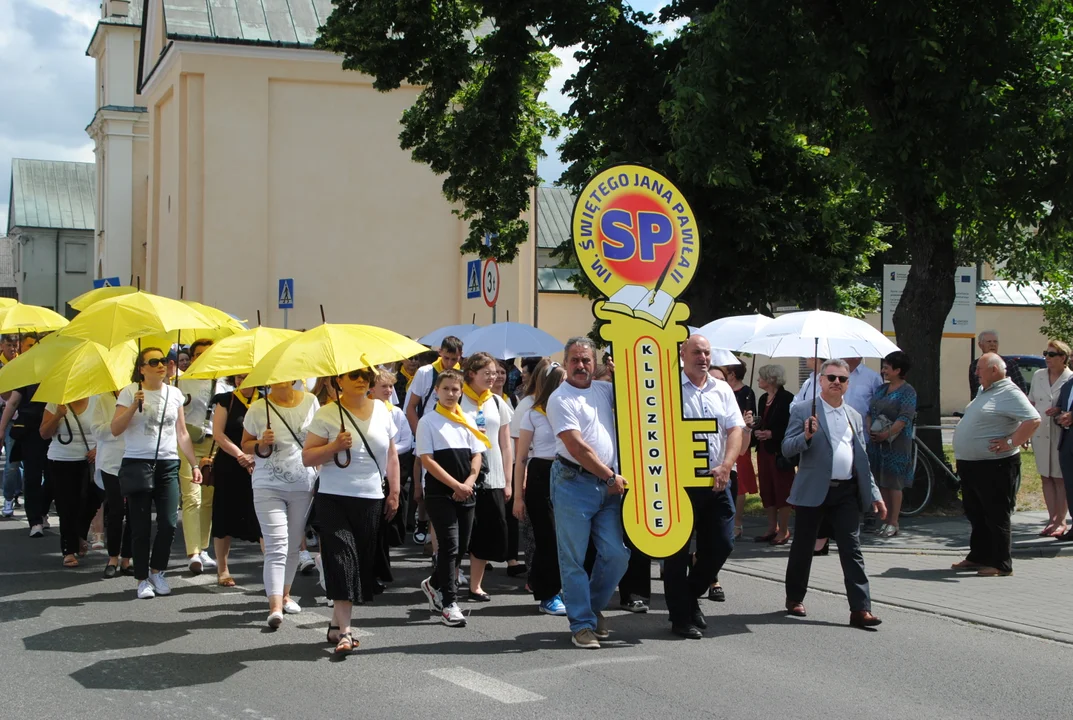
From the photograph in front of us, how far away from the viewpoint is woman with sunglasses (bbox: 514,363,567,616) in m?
8.77

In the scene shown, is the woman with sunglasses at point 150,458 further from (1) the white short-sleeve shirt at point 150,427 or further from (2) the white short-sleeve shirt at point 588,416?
(2) the white short-sleeve shirt at point 588,416

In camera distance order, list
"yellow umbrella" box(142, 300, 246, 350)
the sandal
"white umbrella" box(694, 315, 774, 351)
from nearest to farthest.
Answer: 1. the sandal
2. "yellow umbrella" box(142, 300, 246, 350)
3. "white umbrella" box(694, 315, 774, 351)

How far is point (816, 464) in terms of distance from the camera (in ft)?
28.3

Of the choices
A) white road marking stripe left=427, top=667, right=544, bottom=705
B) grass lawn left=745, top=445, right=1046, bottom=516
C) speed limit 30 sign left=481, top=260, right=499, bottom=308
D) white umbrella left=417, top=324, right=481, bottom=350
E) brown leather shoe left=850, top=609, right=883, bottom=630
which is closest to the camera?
white road marking stripe left=427, top=667, right=544, bottom=705

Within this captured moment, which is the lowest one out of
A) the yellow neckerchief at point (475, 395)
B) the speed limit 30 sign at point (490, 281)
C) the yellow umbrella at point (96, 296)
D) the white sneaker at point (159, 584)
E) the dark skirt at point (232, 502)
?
the white sneaker at point (159, 584)

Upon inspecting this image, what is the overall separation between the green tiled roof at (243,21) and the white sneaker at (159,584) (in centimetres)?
2298

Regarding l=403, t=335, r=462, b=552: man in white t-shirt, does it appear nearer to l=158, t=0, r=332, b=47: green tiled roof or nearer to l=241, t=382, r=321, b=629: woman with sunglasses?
l=241, t=382, r=321, b=629: woman with sunglasses

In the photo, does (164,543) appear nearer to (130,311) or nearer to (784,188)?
(130,311)

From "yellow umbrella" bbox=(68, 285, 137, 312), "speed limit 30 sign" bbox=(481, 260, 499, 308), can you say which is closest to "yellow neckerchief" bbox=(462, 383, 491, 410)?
"yellow umbrella" bbox=(68, 285, 137, 312)

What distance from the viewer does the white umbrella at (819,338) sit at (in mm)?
11000

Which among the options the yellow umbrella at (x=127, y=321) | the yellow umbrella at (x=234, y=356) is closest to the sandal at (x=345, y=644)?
the yellow umbrella at (x=234, y=356)

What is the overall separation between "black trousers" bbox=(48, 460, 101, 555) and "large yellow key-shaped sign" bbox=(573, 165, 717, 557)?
545 cm

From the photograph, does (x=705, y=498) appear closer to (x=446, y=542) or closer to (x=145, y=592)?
(x=446, y=542)

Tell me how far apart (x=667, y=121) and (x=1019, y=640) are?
8.76m
